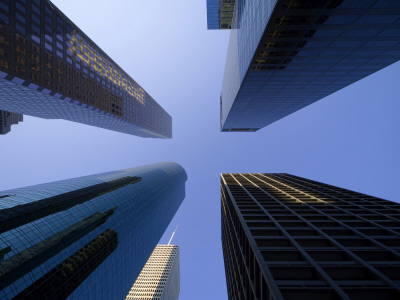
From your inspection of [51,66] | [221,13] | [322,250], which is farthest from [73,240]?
[221,13]

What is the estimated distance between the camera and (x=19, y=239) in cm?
4725

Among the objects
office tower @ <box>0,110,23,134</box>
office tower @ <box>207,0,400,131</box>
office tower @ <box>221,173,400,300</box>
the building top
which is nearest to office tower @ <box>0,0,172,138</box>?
office tower @ <box>207,0,400,131</box>

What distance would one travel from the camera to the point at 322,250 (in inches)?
894

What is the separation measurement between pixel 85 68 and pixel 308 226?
86.7m

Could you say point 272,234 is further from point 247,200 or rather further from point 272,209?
point 247,200

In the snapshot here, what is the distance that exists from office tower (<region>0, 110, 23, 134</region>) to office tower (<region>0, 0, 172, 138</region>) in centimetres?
7684

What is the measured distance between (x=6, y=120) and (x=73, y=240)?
12895 centimetres

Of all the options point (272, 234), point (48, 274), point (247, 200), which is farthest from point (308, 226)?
point (48, 274)

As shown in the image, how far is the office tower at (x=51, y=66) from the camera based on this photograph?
4200cm

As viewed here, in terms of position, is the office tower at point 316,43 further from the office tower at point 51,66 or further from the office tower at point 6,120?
the office tower at point 6,120

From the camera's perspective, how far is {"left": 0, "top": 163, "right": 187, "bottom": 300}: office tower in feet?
144

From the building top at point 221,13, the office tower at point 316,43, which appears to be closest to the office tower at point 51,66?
the office tower at point 316,43

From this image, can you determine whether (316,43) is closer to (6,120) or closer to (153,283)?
(6,120)

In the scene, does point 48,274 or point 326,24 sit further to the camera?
point 48,274
